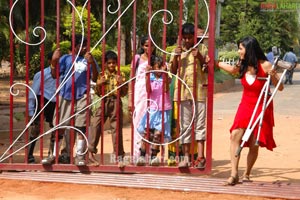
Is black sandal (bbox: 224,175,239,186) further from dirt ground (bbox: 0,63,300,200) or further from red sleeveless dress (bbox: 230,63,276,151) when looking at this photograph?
red sleeveless dress (bbox: 230,63,276,151)

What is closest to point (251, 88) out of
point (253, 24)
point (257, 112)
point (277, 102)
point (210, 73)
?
point (257, 112)

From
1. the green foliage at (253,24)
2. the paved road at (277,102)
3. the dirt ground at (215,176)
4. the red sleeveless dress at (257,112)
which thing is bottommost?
the dirt ground at (215,176)

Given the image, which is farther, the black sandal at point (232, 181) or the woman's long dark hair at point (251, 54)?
the woman's long dark hair at point (251, 54)

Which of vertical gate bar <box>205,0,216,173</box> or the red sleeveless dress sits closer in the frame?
vertical gate bar <box>205,0,216,173</box>

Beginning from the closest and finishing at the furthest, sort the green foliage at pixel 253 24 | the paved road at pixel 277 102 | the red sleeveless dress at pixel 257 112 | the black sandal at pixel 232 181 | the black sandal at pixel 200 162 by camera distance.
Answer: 1. the black sandal at pixel 232 181
2. the red sleeveless dress at pixel 257 112
3. the black sandal at pixel 200 162
4. the paved road at pixel 277 102
5. the green foliage at pixel 253 24

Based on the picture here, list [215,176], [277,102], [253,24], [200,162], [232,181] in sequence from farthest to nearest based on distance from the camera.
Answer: [253,24] → [277,102] → [215,176] → [200,162] → [232,181]

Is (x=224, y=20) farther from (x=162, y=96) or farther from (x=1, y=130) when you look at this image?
(x=162, y=96)

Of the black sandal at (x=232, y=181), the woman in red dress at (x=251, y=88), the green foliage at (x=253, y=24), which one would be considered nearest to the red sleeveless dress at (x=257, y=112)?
the woman in red dress at (x=251, y=88)

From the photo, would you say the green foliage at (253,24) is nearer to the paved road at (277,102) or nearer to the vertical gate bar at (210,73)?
the paved road at (277,102)

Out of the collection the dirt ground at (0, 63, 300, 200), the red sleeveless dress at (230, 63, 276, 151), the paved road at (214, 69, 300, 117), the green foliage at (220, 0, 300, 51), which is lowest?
the dirt ground at (0, 63, 300, 200)

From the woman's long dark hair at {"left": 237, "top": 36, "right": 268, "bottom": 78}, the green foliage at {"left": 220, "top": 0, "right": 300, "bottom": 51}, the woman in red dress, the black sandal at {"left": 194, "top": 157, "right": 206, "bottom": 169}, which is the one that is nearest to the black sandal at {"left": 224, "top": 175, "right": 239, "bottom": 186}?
the woman in red dress

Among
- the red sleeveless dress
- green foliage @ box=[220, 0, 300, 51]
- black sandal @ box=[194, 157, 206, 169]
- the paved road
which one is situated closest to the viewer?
the red sleeveless dress

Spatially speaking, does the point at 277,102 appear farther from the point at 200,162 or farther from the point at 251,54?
the point at 251,54

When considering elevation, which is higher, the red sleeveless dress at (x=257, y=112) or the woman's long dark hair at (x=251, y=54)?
the woman's long dark hair at (x=251, y=54)
